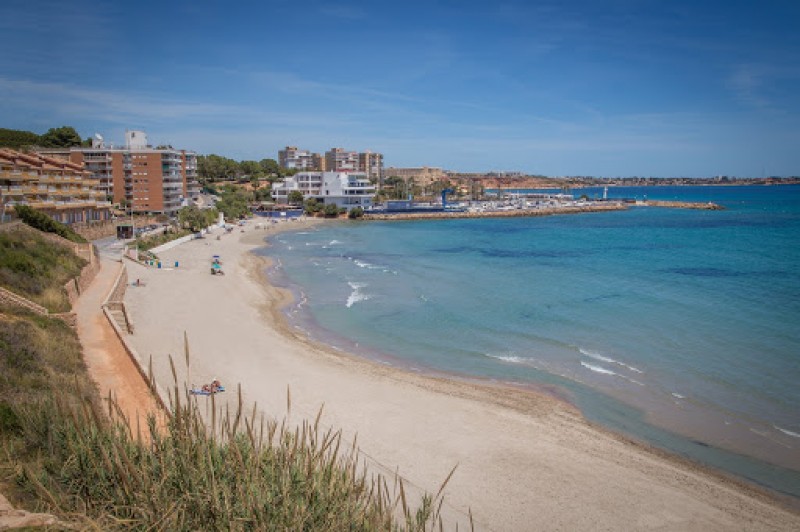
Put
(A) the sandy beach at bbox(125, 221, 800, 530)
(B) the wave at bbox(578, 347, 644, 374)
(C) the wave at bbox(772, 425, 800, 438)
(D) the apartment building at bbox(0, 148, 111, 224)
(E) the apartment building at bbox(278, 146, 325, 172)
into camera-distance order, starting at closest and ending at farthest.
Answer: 1. (A) the sandy beach at bbox(125, 221, 800, 530)
2. (C) the wave at bbox(772, 425, 800, 438)
3. (B) the wave at bbox(578, 347, 644, 374)
4. (D) the apartment building at bbox(0, 148, 111, 224)
5. (E) the apartment building at bbox(278, 146, 325, 172)

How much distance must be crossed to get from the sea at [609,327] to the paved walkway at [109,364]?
25.7 ft

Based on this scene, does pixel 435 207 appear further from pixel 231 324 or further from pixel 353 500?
pixel 353 500

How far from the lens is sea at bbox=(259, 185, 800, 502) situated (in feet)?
50.0

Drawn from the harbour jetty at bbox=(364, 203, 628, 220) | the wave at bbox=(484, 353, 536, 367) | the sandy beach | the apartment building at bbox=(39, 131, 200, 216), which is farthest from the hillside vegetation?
the harbour jetty at bbox=(364, 203, 628, 220)

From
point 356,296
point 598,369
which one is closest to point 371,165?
point 356,296

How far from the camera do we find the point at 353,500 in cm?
683

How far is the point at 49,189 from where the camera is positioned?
123 ft

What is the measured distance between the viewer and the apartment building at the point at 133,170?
5816 cm

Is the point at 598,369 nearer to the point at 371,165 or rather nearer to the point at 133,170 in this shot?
the point at 133,170

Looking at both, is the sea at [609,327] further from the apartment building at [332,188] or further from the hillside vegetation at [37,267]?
the apartment building at [332,188]

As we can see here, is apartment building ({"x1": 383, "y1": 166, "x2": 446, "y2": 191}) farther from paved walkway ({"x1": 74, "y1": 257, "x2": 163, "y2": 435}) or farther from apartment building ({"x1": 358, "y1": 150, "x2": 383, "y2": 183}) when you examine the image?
paved walkway ({"x1": 74, "y1": 257, "x2": 163, "y2": 435})

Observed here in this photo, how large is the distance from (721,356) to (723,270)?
23298 mm

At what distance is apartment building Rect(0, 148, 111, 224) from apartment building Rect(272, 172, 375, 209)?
1849 inches

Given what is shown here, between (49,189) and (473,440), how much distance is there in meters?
35.9
